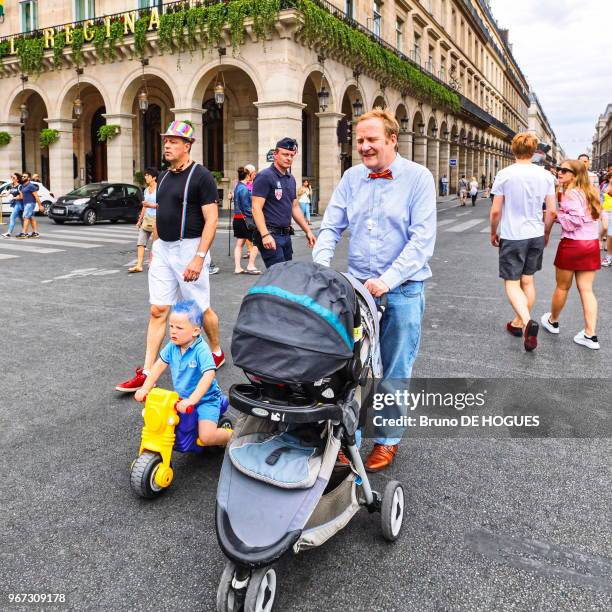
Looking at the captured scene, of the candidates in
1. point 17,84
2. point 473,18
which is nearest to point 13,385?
point 17,84

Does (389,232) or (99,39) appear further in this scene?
(99,39)

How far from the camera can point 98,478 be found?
338 centimetres

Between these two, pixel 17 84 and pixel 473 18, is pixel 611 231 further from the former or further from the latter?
pixel 473 18

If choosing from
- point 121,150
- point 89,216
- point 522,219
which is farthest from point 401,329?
point 121,150

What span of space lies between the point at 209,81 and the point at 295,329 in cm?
2426

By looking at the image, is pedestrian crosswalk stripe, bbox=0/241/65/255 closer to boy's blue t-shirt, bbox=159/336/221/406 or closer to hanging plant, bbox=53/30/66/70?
boy's blue t-shirt, bbox=159/336/221/406

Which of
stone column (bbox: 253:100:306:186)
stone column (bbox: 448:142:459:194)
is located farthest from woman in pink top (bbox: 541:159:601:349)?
stone column (bbox: 448:142:459:194)

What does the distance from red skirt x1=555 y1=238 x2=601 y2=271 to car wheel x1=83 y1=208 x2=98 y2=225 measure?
59.6 feet

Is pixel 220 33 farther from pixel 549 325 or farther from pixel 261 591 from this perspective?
pixel 261 591

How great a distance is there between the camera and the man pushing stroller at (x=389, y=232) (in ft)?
10.6

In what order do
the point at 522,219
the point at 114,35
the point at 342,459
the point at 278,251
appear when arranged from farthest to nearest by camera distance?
the point at 114,35, the point at 522,219, the point at 278,251, the point at 342,459

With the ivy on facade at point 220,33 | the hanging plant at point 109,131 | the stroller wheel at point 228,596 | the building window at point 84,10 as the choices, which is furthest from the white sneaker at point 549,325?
the building window at point 84,10

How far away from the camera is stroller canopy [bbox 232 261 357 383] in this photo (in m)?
2.34

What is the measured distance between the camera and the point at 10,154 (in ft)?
96.6
